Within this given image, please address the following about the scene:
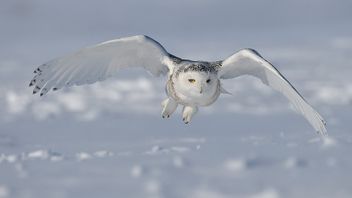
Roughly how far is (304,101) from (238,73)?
74cm

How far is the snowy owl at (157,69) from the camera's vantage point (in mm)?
6785

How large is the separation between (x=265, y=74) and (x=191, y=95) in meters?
1.06

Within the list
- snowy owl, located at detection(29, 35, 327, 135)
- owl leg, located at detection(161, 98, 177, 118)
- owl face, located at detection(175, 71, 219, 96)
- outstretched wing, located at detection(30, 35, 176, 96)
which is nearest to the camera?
owl face, located at detection(175, 71, 219, 96)

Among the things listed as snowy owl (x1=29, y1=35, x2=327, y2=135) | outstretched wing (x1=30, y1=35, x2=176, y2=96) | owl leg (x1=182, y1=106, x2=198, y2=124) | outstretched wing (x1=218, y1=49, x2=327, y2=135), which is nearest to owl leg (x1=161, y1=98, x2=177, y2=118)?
snowy owl (x1=29, y1=35, x2=327, y2=135)

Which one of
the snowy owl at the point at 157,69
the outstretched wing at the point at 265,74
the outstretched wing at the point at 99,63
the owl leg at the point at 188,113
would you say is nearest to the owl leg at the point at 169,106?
the snowy owl at the point at 157,69

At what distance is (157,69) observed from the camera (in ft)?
23.8

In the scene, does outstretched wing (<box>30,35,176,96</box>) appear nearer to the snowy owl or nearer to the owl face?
the snowy owl

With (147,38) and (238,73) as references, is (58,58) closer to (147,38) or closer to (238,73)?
(147,38)

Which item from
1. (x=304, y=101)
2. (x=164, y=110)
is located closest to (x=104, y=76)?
(x=164, y=110)

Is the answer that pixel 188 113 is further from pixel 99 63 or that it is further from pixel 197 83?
pixel 99 63

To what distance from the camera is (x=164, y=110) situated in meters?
6.90

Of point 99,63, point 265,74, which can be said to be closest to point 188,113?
point 265,74

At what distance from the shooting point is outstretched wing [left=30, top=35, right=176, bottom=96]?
7070 mm

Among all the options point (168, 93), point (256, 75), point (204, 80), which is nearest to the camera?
point (204, 80)
